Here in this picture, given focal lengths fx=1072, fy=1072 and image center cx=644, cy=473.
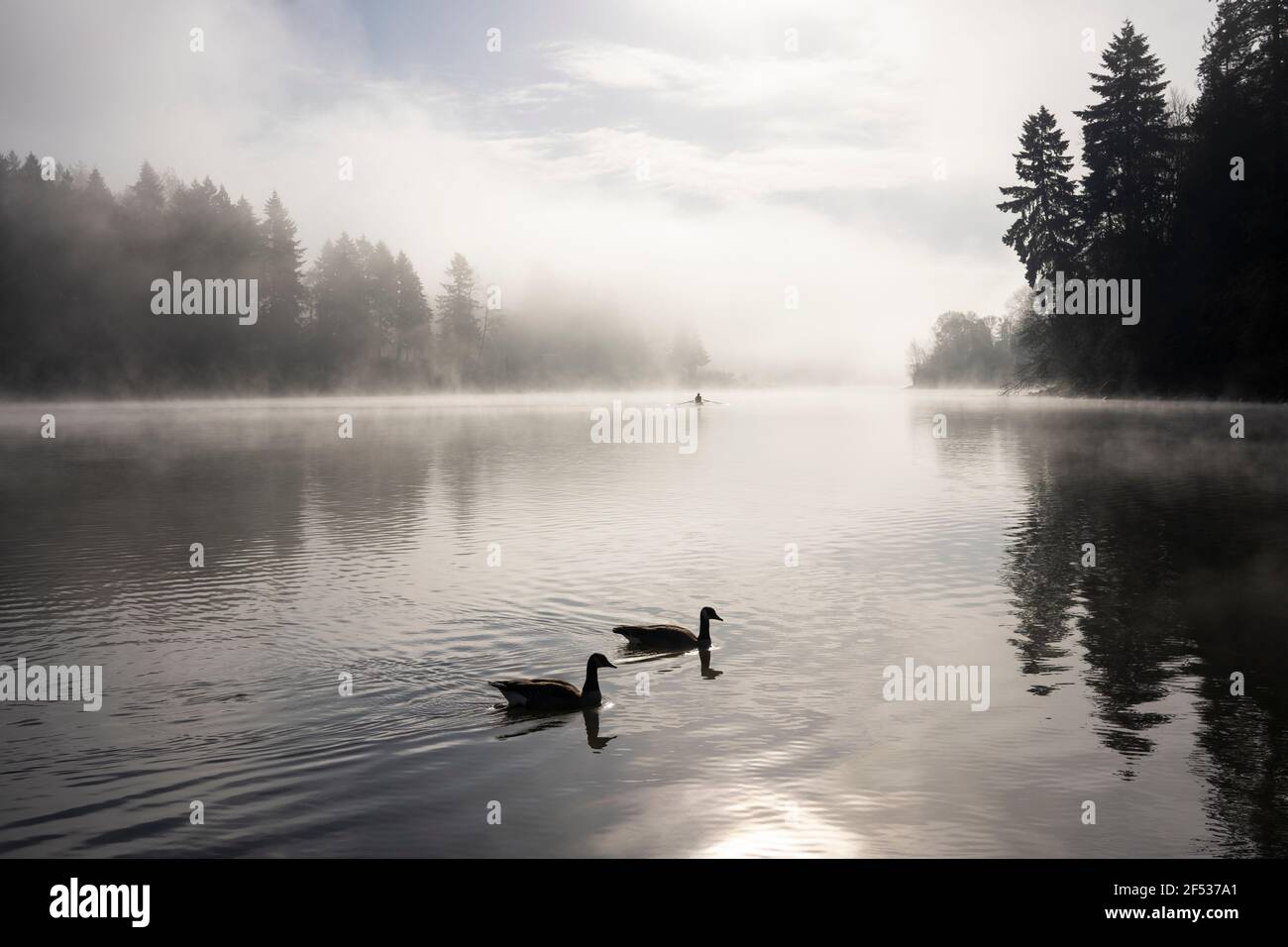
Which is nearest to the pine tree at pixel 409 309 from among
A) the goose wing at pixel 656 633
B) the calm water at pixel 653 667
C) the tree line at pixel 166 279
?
the tree line at pixel 166 279

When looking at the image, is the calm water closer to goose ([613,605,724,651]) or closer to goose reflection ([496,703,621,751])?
goose reflection ([496,703,621,751])

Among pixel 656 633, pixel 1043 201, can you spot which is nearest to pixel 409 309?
pixel 1043 201

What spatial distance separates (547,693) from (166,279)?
141m

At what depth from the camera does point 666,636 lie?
17.9 meters

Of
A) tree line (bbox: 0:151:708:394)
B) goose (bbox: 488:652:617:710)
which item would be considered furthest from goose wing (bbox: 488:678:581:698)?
tree line (bbox: 0:151:708:394)

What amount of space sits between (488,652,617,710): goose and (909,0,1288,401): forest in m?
77.8

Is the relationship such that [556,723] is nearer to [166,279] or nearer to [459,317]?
[166,279]

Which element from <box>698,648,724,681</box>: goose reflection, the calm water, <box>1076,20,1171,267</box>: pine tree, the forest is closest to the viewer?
the calm water

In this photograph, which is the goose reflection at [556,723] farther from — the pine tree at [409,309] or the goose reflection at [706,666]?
the pine tree at [409,309]

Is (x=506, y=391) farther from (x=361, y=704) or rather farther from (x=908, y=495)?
(x=361, y=704)

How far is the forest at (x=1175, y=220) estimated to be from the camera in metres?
80.3

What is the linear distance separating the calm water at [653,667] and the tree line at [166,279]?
9783 cm

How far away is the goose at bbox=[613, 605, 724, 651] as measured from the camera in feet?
58.6

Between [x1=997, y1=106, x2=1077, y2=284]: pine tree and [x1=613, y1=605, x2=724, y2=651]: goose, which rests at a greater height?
[x1=997, y1=106, x2=1077, y2=284]: pine tree
